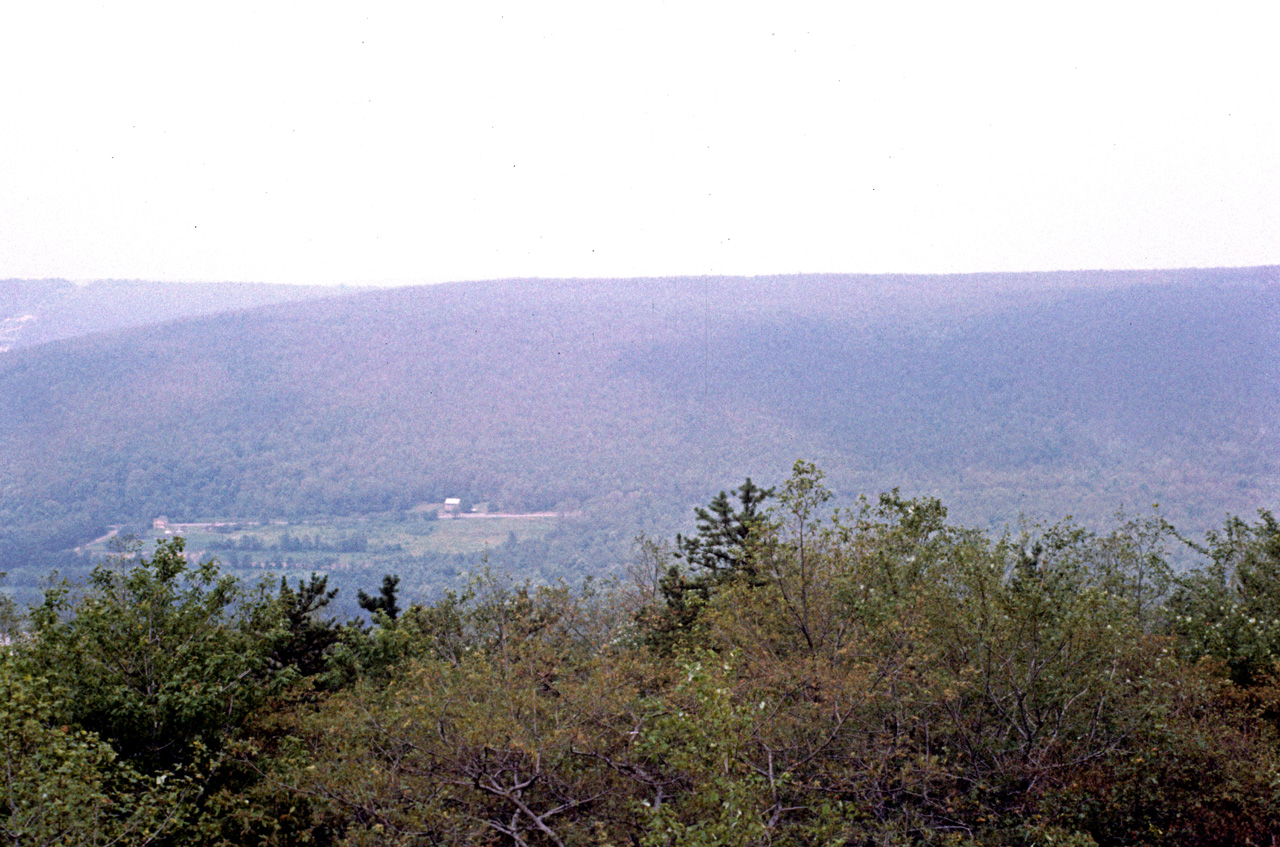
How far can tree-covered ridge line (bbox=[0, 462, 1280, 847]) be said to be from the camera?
526 inches

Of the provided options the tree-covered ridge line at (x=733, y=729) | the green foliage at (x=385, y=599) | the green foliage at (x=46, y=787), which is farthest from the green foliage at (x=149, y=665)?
the green foliage at (x=385, y=599)

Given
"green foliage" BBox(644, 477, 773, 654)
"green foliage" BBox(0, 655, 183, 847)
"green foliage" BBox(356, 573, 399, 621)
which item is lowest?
"green foliage" BBox(356, 573, 399, 621)

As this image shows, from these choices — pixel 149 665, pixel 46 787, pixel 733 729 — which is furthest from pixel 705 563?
pixel 46 787

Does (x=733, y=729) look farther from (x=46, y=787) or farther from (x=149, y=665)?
Answer: (x=149, y=665)

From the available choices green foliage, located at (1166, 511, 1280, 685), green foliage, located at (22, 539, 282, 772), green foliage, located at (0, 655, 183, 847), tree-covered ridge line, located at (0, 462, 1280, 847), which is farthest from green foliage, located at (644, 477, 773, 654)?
green foliage, located at (0, 655, 183, 847)

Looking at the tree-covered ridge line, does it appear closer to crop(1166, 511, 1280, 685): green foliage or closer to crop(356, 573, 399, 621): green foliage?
crop(1166, 511, 1280, 685): green foliage

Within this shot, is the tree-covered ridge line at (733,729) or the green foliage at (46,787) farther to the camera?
the tree-covered ridge line at (733,729)

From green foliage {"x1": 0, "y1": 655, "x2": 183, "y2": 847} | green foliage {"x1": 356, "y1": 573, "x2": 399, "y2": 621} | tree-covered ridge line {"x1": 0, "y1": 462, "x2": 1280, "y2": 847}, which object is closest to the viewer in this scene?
green foliage {"x1": 0, "y1": 655, "x2": 183, "y2": 847}

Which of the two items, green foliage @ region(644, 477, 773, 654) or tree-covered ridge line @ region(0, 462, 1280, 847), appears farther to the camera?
green foliage @ region(644, 477, 773, 654)

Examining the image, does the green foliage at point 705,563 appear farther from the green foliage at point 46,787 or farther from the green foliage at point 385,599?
the green foliage at point 46,787

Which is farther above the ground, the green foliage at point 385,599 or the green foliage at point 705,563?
the green foliage at point 705,563

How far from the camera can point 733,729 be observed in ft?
43.3

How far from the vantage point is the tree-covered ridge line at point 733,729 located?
A: 13.4 m

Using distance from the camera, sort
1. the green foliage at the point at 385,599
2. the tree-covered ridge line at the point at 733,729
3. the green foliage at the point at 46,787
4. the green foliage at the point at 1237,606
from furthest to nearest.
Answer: the green foliage at the point at 385,599
the green foliage at the point at 1237,606
the tree-covered ridge line at the point at 733,729
the green foliage at the point at 46,787
